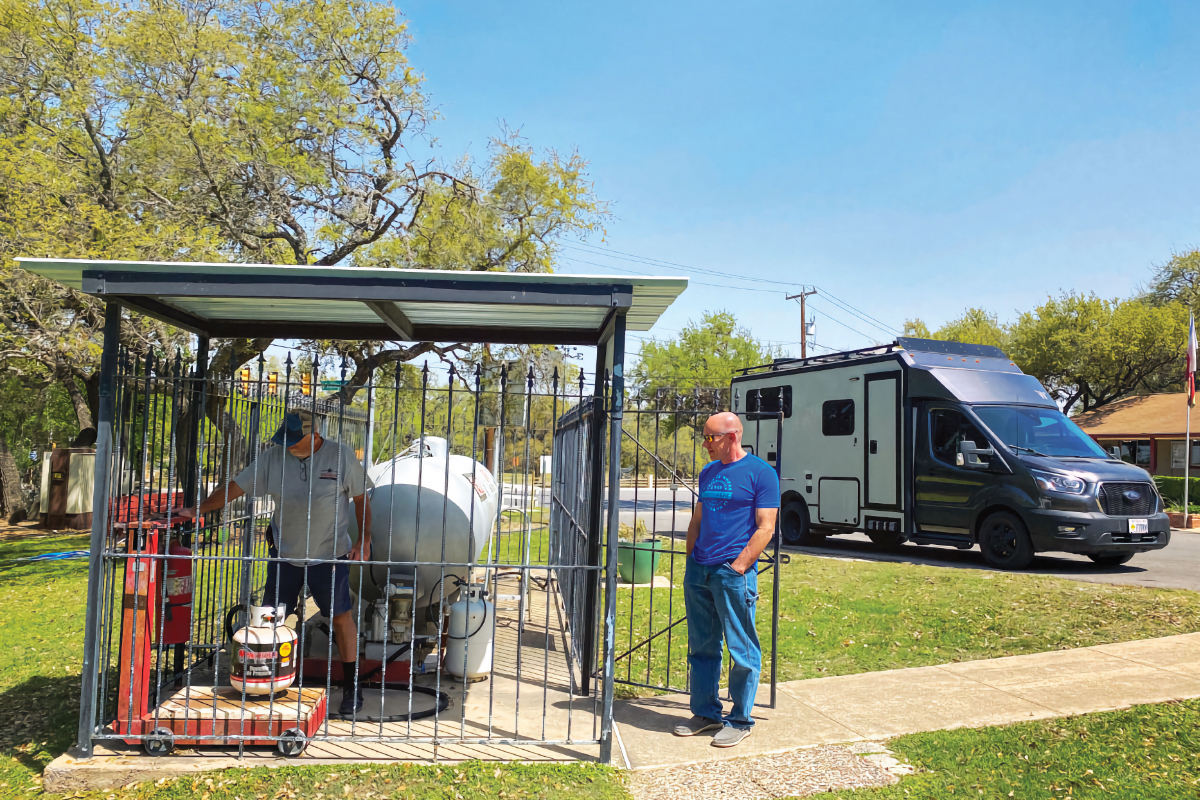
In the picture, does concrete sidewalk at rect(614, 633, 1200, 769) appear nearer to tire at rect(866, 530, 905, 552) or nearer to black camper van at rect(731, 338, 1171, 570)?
black camper van at rect(731, 338, 1171, 570)

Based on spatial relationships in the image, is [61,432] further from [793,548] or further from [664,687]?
[664,687]

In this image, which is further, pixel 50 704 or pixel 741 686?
pixel 50 704

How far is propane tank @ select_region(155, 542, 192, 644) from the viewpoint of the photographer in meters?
5.41

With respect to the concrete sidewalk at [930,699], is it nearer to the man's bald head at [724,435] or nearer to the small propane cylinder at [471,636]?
the small propane cylinder at [471,636]

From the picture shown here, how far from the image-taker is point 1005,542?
11.8 m

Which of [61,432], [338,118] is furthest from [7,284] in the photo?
[61,432]

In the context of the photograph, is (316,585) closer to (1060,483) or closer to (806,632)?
(806,632)

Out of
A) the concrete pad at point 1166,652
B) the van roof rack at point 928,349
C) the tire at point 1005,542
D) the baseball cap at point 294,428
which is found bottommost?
the concrete pad at point 1166,652

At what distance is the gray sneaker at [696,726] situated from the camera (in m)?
5.34

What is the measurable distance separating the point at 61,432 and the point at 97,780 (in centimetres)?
3952

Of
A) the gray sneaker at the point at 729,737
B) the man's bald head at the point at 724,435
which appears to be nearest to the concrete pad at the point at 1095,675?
the gray sneaker at the point at 729,737

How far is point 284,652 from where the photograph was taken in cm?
502

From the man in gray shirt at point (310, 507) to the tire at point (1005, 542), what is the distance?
9457 millimetres

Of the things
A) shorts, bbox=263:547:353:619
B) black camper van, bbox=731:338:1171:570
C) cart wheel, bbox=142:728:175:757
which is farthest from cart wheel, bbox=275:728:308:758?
black camper van, bbox=731:338:1171:570
